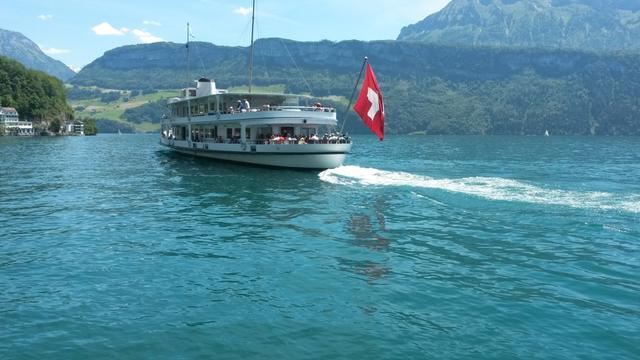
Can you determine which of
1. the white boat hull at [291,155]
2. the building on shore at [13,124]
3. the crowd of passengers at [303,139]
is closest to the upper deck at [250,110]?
the crowd of passengers at [303,139]

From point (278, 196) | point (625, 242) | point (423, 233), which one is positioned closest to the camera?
point (625, 242)

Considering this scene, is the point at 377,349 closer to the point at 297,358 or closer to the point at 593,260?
the point at 297,358

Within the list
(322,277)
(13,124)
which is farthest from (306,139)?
(13,124)

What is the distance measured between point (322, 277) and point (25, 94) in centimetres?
21070

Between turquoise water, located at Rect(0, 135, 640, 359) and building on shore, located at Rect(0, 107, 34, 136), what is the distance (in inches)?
6726

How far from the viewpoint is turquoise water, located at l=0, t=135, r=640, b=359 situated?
35.7 ft

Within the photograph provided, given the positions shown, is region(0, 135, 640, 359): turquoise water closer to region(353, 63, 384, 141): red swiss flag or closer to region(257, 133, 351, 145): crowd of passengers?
region(353, 63, 384, 141): red swiss flag

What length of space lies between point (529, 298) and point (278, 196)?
1968 cm

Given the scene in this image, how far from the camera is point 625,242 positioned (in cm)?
1923

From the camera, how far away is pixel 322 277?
15.2 meters

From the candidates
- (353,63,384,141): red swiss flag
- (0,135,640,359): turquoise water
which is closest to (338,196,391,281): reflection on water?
(0,135,640,359): turquoise water

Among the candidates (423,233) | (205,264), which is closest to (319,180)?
(423,233)

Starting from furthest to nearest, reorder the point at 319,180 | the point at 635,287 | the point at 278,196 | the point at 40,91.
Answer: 1. the point at 40,91
2. the point at 319,180
3. the point at 278,196
4. the point at 635,287

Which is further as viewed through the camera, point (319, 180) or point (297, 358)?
point (319, 180)
